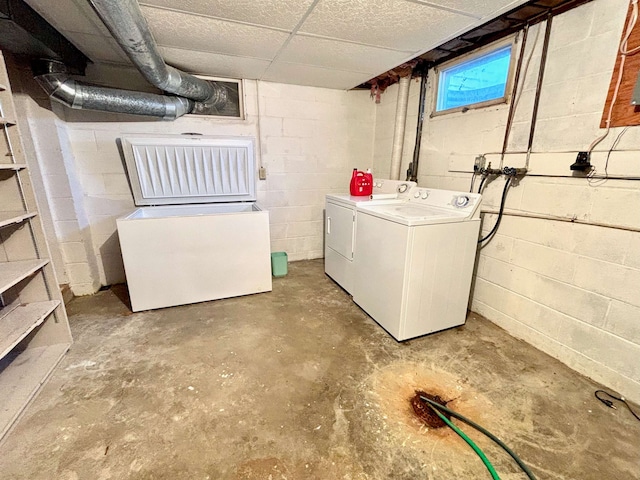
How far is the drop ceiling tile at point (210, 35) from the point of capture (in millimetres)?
1682

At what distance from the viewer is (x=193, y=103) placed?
109 inches

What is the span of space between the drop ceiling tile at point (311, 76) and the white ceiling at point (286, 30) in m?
0.03

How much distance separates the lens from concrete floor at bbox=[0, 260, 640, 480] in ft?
3.86

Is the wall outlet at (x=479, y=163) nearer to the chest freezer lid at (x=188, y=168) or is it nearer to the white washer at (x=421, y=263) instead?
the white washer at (x=421, y=263)

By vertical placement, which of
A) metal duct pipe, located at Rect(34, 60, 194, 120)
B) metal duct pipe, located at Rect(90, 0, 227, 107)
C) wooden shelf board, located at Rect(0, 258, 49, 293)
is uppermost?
metal duct pipe, located at Rect(90, 0, 227, 107)

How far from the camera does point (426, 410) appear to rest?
1433 mm

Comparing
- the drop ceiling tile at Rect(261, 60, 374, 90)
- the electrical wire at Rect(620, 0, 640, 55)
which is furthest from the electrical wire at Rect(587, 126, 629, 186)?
the drop ceiling tile at Rect(261, 60, 374, 90)

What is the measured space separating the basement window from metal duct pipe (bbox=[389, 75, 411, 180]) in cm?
39

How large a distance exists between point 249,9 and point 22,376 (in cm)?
245

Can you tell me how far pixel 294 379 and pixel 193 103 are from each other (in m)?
2.67

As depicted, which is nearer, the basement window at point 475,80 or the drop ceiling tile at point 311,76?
the basement window at point 475,80

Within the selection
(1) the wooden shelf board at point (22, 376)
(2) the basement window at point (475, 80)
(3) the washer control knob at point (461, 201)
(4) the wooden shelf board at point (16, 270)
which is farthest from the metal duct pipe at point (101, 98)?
(3) the washer control knob at point (461, 201)

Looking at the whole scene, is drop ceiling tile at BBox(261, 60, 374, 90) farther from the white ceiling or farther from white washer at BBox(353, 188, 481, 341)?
white washer at BBox(353, 188, 481, 341)

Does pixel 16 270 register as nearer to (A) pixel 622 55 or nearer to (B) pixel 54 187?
(B) pixel 54 187
